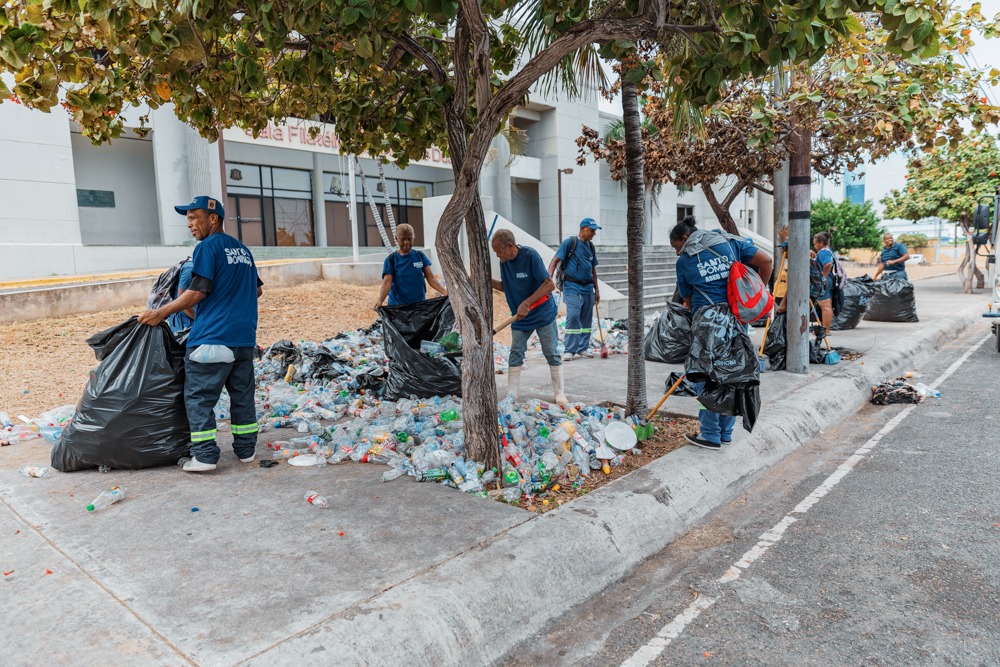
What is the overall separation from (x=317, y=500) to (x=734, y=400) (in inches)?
109

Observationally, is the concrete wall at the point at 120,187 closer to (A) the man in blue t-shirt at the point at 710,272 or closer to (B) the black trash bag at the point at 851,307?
(B) the black trash bag at the point at 851,307

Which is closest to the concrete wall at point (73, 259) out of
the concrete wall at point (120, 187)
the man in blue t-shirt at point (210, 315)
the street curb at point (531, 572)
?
the concrete wall at point (120, 187)

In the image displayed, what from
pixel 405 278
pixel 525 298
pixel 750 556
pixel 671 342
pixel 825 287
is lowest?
pixel 750 556

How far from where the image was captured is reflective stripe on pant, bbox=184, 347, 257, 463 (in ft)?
14.2

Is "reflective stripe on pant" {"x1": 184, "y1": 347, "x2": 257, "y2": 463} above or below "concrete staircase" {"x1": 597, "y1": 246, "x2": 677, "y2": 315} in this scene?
below

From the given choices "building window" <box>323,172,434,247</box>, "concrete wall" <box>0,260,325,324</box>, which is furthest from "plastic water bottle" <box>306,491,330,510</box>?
"building window" <box>323,172,434,247</box>

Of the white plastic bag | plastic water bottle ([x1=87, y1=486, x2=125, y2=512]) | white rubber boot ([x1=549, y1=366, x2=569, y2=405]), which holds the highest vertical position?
the white plastic bag

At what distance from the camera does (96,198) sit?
18.7 meters

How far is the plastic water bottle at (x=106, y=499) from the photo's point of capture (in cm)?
378

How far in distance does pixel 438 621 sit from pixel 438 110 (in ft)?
13.3

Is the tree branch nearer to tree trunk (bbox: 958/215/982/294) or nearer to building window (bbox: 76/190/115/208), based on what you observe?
building window (bbox: 76/190/115/208)

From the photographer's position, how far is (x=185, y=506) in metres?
3.83

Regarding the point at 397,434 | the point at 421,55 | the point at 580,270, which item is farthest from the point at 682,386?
the point at 421,55

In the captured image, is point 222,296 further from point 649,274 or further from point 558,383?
point 649,274
